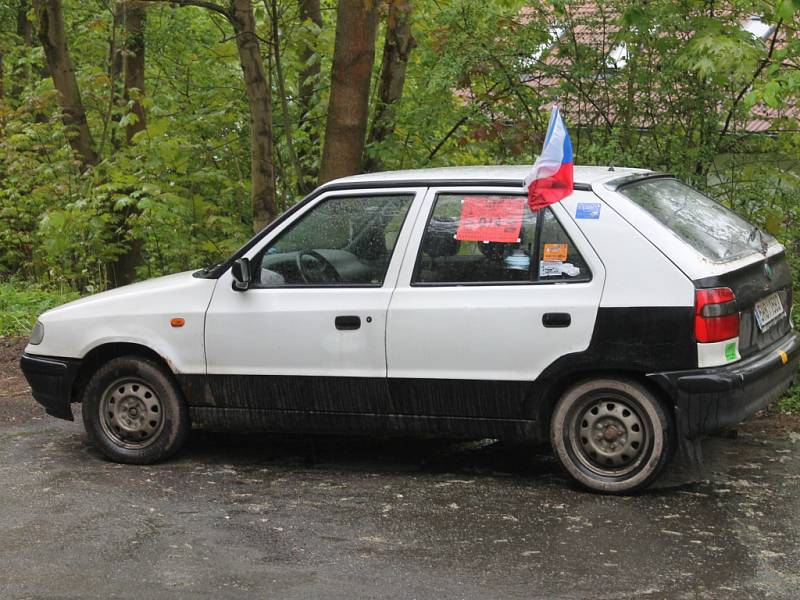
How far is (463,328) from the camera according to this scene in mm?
5969

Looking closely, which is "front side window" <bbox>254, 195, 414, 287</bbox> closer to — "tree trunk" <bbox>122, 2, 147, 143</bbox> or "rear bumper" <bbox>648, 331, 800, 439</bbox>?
"rear bumper" <bbox>648, 331, 800, 439</bbox>

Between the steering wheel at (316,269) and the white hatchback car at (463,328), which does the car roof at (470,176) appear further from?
the steering wheel at (316,269)

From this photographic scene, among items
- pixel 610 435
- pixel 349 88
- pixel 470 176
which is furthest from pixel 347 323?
pixel 349 88

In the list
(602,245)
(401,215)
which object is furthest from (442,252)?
(602,245)

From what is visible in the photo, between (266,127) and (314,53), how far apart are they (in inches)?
96.2

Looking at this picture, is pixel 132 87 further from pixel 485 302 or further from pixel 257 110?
pixel 485 302

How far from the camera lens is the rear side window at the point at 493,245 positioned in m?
5.88

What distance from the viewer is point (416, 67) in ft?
40.8

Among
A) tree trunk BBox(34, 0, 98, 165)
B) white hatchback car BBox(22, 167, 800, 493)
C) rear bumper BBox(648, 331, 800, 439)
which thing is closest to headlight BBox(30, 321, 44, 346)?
white hatchback car BBox(22, 167, 800, 493)

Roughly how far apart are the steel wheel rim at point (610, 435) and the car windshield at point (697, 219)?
900 mm

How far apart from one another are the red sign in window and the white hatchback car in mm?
10

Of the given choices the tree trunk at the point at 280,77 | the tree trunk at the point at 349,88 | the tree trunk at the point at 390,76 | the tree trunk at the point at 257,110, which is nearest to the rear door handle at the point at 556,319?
the tree trunk at the point at 349,88

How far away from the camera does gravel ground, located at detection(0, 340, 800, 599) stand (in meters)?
4.75

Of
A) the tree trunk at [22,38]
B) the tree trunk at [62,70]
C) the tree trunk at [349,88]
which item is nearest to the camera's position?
the tree trunk at [349,88]
